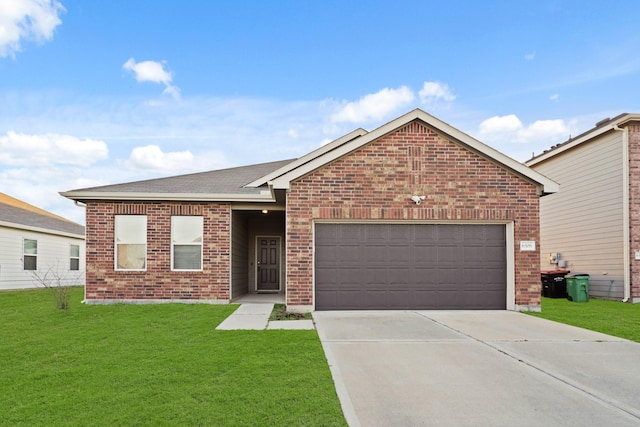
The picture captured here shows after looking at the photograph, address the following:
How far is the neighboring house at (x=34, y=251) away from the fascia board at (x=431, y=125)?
47.8 ft

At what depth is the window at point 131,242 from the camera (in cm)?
1235

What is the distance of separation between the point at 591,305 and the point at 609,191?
4.08 meters

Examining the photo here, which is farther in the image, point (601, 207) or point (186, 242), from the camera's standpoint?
point (601, 207)

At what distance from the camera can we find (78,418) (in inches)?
163

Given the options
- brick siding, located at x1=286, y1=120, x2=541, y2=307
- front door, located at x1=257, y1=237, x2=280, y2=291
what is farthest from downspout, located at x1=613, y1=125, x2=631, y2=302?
front door, located at x1=257, y1=237, x2=280, y2=291

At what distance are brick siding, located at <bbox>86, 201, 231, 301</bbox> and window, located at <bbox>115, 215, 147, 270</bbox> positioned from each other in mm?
139

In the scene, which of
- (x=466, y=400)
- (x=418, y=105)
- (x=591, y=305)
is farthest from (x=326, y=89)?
(x=466, y=400)

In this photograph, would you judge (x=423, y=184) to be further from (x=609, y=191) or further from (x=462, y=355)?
(x=609, y=191)

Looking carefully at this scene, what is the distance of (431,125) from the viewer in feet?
36.4

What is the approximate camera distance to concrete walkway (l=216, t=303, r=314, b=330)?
8680 millimetres

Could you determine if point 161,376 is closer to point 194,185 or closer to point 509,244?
point 194,185

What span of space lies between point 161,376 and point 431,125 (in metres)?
8.50

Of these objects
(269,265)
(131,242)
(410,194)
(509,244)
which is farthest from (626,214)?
(131,242)

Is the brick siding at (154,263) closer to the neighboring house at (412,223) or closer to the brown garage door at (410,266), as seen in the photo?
the neighboring house at (412,223)
